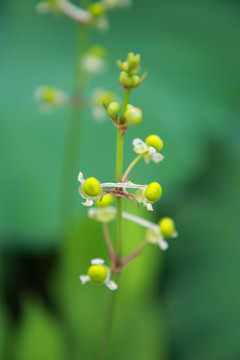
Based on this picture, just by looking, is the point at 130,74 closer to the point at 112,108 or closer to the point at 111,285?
the point at 112,108

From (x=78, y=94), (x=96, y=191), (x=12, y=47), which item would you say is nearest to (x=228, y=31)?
(x=12, y=47)

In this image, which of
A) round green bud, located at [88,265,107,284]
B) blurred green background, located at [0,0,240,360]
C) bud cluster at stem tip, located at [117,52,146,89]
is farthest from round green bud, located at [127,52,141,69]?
blurred green background, located at [0,0,240,360]

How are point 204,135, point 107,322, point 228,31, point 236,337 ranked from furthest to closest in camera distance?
1. point 228,31
2. point 204,135
3. point 236,337
4. point 107,322

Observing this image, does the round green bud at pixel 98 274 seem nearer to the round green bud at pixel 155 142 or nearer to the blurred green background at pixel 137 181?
the round green bud at pixel 155 142

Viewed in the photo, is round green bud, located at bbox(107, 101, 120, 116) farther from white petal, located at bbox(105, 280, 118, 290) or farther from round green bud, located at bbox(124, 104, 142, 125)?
white petal, located at bbox(105, 280, 118, 290)

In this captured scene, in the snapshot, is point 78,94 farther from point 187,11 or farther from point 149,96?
point 187,11
